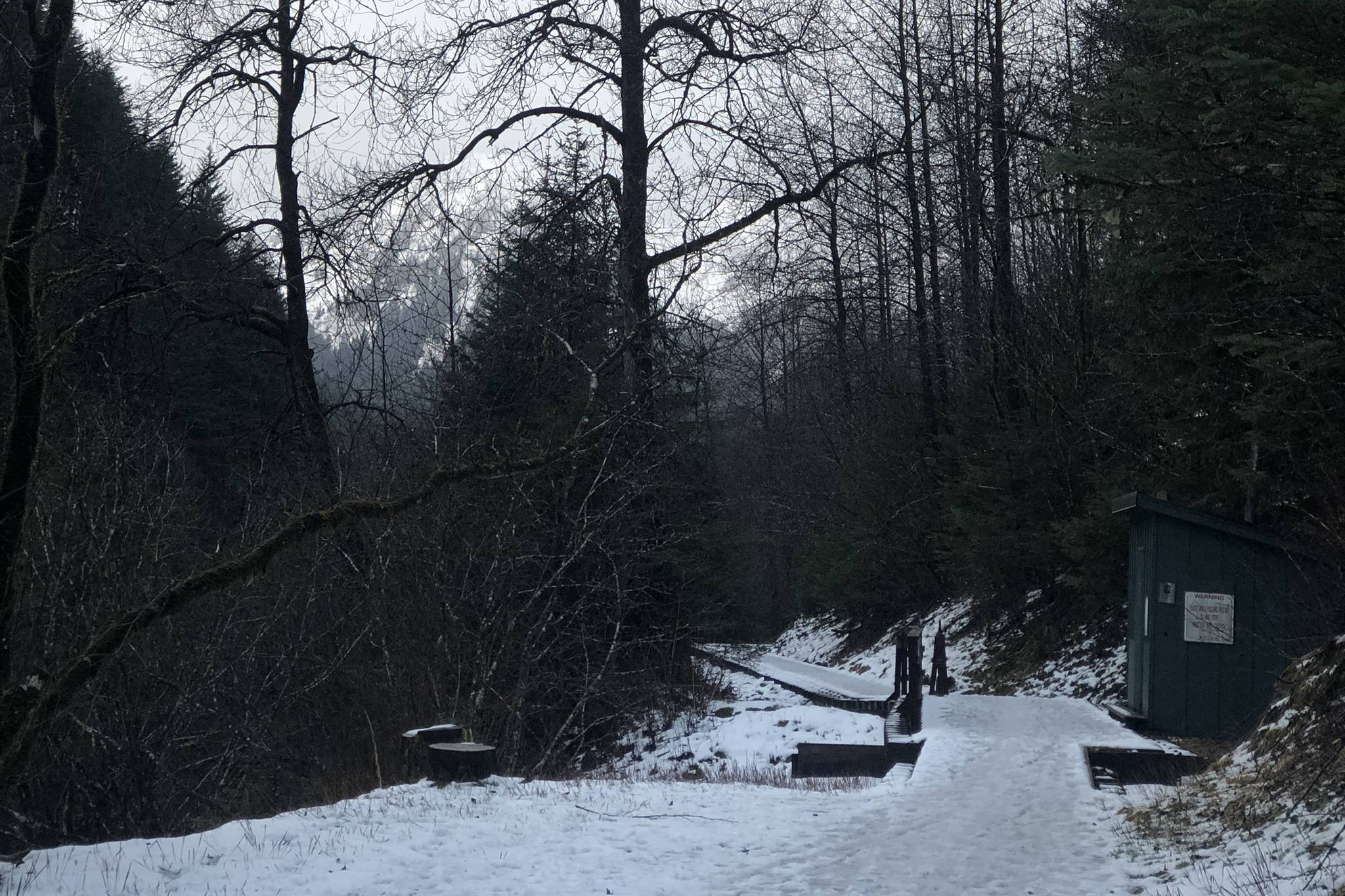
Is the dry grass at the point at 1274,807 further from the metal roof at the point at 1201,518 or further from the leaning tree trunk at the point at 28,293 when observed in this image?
the leaning tree trunk at the point at 28,293

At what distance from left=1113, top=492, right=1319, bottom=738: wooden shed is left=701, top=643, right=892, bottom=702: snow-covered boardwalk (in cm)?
379

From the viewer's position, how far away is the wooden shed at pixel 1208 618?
1262 cm

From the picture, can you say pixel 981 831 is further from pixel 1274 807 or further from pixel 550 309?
pixel 550 309

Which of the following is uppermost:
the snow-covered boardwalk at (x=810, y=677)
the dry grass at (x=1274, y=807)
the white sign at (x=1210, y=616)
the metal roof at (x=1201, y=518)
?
the metal roof at (x=1201, y=518)

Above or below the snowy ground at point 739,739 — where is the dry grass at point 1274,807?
above

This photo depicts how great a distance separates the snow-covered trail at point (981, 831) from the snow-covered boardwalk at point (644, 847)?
0.8 inches

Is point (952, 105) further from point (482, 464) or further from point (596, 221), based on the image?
point (482, 464)

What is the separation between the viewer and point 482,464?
853cm

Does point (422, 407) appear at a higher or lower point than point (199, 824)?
higher

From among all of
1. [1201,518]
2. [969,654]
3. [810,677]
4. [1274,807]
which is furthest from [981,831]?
[969,654]

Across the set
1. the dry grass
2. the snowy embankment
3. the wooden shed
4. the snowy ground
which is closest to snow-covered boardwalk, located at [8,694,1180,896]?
the dry grass

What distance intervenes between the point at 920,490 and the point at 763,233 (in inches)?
441

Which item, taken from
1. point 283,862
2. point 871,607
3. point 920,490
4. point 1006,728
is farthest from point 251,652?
point 871,607

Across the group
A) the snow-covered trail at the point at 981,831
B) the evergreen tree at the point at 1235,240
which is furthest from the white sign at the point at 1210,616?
the snow-covered trail at the point at 981,831
